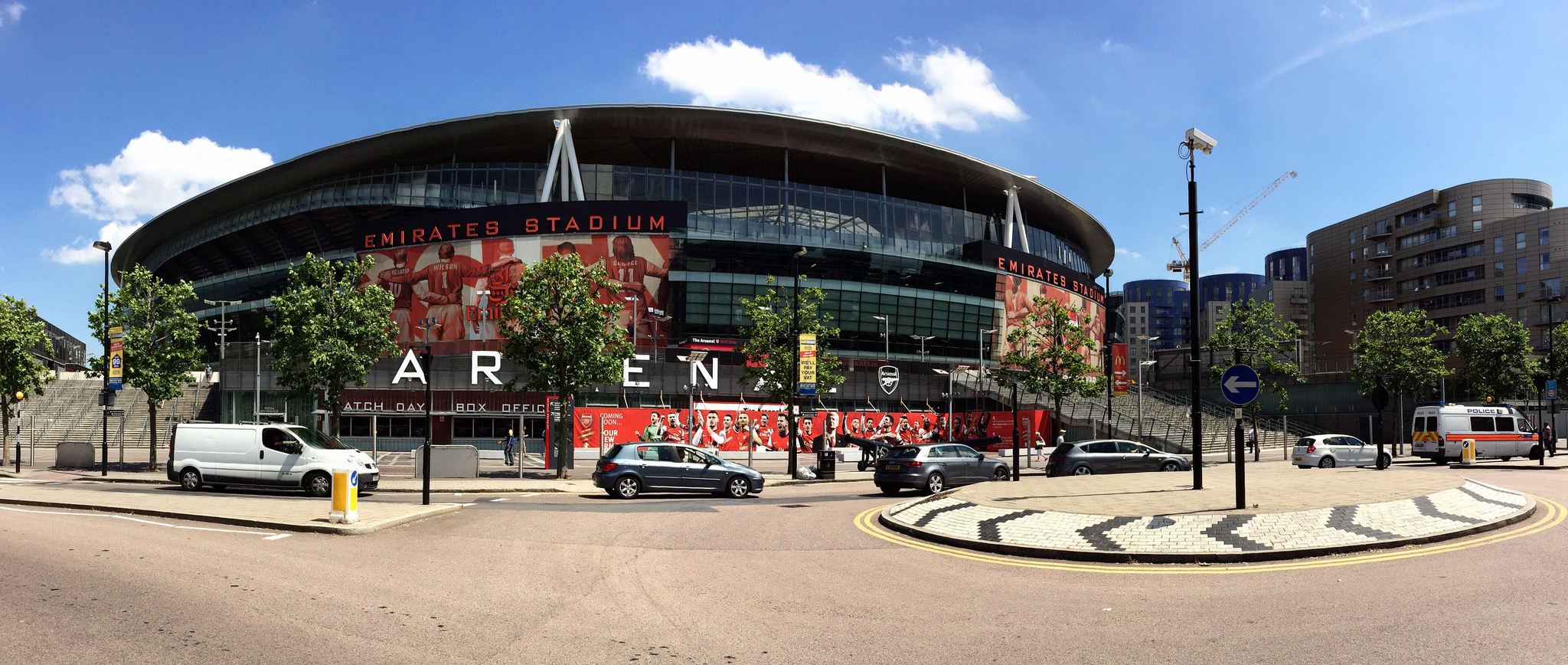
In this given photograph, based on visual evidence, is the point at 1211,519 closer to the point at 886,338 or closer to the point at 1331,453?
the point at 1331,453

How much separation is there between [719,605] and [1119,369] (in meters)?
62.3

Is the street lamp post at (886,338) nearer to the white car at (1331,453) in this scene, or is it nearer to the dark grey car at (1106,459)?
the white car at (1331,453)

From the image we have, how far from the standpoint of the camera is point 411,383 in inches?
1967

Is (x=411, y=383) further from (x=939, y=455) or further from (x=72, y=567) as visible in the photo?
(x=72, y=567)

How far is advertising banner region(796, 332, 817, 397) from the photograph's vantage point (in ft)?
116

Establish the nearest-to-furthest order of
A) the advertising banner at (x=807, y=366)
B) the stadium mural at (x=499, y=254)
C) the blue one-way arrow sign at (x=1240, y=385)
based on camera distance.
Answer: the blue one-way arrow sign at (x=1240, y=385) → the advertising banner at (x=807, y=366) → the stadium mural at (x=499, y=254)

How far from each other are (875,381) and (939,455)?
133ft

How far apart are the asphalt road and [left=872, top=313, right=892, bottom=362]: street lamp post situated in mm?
54711

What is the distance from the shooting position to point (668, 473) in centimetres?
2381

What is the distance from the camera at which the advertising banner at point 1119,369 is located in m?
53.9

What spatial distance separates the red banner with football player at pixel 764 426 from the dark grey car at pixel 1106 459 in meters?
13.5

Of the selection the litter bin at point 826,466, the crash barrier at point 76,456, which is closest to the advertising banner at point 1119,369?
the litter bin at point 826,466

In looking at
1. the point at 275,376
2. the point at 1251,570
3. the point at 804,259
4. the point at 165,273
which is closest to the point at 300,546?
the point at 1251,570

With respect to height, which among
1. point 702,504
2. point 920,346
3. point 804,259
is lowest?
point 702,504
